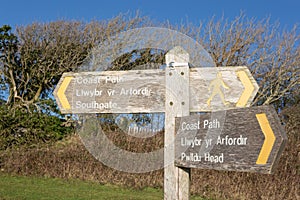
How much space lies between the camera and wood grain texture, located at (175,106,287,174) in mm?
2090

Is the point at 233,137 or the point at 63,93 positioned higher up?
the point at 63,93

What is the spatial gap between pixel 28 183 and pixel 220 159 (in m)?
6.39

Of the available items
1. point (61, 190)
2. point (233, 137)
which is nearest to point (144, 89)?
point (233, 137)

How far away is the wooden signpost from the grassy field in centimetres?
374

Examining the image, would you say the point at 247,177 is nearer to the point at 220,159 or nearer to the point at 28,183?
the point at 28,183

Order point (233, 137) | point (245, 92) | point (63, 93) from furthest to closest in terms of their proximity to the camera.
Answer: point (63, 93) < point (245, 92) < point (233, 137)

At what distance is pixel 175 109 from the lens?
285 cm

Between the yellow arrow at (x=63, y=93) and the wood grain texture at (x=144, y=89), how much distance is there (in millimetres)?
18

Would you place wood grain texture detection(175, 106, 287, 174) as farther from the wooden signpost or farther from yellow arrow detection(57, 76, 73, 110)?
yellow arrow detection(57, 76, 73, 110)

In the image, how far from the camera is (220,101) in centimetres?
272

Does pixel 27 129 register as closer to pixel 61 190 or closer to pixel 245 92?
pixel 61 190

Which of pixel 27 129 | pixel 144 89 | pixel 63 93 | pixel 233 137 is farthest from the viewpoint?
pixel 27 129

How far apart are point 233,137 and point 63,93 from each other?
4.53 feet

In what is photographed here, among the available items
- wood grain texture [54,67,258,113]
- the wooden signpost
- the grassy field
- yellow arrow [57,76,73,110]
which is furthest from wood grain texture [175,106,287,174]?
the grassy field
